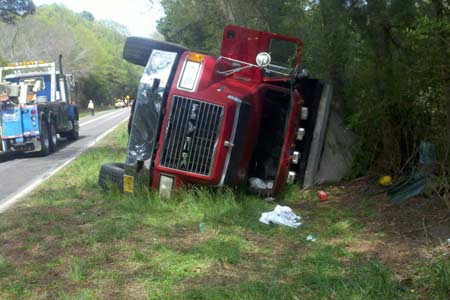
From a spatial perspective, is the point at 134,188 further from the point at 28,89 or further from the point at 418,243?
the point at 28,89

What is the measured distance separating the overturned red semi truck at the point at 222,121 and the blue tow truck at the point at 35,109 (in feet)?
22.9

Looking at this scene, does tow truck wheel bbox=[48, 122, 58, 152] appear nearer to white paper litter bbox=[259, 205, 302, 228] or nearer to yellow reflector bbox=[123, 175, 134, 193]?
yellow reflector bbox=[123, 175, 134, 193]

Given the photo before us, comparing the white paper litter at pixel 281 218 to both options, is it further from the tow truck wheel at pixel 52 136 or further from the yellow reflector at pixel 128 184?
the tow truck wheel at pixel 52 136

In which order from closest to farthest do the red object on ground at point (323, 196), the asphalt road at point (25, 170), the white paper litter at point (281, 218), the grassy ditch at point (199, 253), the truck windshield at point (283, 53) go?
the grassy ditch at point (199, 253)
the white paper litter at point (281, 218)
the red object on ground at point (323, 196)
the truck windshield at point (283, 53)
the asphalt road at point (25, 170)

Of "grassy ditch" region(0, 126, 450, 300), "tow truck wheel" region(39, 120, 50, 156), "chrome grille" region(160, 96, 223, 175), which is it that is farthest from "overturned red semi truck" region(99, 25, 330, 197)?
"tow truck wheel" region(39, 120, 50, 156)

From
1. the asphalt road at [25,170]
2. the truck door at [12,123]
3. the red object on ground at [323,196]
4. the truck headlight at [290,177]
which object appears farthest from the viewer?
the truck door at [12,123]

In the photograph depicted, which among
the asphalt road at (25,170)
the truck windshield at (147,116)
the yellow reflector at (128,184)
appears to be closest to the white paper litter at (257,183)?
the truck windshield at (147,116)

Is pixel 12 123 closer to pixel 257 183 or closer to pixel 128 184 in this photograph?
pixel 128 184

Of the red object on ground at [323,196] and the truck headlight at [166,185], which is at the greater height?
the red object on ground at [323,196]

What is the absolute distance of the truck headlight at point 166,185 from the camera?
7117mm

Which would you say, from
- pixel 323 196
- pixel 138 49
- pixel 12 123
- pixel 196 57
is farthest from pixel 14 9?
pixel 323 196

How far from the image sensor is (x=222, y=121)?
22.9 ft

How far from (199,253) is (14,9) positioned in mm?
16766

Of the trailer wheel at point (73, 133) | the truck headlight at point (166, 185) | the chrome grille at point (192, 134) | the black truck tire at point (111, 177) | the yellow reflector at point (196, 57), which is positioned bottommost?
the trailer wheel at point (73, 133)
